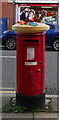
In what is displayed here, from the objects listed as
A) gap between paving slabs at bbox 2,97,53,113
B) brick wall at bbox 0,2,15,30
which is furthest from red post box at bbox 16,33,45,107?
brick wall at bbox 0,2,15,30

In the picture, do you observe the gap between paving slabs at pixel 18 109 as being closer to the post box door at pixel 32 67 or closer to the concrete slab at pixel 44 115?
the concrete slab at pixel 44 115

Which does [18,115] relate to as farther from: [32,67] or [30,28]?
[30,28]

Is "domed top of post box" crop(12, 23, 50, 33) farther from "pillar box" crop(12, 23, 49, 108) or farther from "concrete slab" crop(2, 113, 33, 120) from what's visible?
"concrete slab" crop(2, 113, 33, 120)

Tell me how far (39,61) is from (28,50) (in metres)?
0.30

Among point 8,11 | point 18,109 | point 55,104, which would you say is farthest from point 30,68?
point 8,11

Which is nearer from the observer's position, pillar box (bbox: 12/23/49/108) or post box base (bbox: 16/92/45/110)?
pillar box (bbox: 12/23/49/108)

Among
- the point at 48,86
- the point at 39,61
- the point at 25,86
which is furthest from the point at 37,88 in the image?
the point at 48,86

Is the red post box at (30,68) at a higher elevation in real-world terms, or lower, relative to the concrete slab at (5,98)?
higher

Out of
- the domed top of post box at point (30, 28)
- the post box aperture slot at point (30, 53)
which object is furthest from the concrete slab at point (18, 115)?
the domed top of post box at point (30, 28)

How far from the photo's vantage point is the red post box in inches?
180

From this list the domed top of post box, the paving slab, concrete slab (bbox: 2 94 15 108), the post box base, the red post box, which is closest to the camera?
the domed top of post box

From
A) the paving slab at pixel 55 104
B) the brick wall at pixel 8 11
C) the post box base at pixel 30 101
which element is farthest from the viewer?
the brick wall at pixel 8 11

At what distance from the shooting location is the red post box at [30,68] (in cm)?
457

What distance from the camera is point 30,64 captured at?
4641 millimetres
